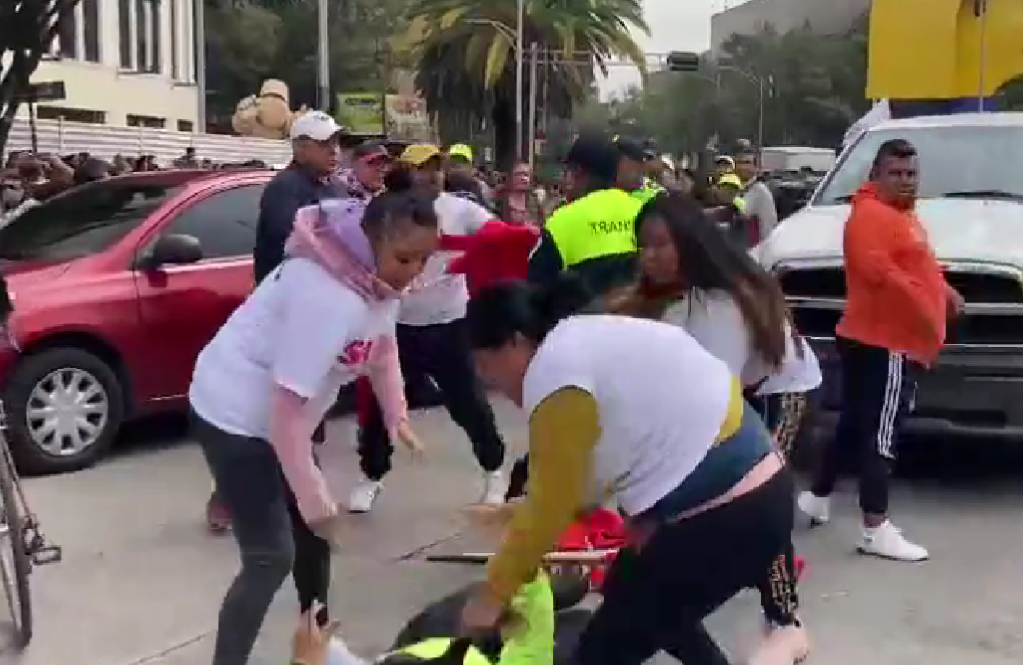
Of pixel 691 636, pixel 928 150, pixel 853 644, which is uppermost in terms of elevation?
pixel 928 150

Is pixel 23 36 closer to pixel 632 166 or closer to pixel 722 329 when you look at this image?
pixel 632 166

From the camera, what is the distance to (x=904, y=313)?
246 inches

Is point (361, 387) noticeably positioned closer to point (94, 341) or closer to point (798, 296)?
point (94, 341)

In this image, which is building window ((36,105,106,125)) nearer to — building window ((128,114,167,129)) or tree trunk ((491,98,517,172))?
building window ((128,114,167,129))

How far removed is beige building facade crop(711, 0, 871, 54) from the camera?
311 feet

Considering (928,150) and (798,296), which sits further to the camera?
(928,150)

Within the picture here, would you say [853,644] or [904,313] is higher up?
[904,313]

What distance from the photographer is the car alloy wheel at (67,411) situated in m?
7.68

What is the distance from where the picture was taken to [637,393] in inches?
120

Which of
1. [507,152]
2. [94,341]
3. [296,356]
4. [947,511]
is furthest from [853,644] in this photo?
[507,152]

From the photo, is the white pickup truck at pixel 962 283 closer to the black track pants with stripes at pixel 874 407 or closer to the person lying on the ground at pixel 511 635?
the black track pants with stripes at pixel 874 407

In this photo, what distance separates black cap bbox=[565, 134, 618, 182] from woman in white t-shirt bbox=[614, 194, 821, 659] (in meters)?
Answer: 1.38

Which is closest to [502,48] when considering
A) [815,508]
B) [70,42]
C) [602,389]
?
[70,42]

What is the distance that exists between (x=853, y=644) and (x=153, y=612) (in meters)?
2.73
